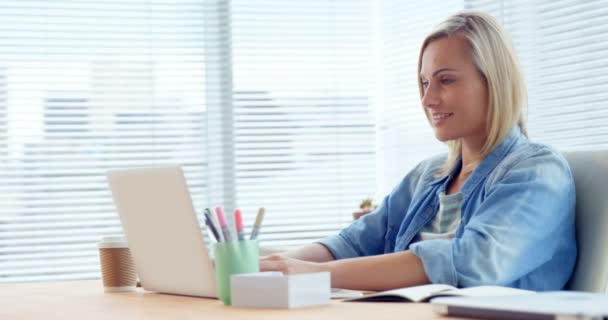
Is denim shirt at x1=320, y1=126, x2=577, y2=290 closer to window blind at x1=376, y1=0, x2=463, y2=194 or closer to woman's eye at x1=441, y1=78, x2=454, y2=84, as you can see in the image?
woman's eye at x1=441, y1=78, x2=454, y2=84

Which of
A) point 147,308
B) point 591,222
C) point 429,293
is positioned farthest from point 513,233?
point 147,308

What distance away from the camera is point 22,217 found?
3693 millimetres

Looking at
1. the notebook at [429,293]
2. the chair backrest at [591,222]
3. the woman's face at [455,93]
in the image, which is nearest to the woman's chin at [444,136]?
the woman's face at [455,93]

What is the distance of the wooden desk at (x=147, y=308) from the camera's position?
124 centimetres

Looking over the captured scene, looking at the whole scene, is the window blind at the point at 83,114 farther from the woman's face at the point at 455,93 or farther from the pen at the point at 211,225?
the pen at the point at 211,225

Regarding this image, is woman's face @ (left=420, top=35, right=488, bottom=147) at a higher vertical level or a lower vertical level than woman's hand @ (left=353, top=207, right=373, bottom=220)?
higher

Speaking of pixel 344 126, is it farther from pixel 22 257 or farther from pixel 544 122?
pixel 22 257

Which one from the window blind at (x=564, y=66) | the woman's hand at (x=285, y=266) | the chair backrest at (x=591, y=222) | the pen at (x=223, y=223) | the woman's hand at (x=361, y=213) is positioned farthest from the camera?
the woman's hand at (x=361, y=213)

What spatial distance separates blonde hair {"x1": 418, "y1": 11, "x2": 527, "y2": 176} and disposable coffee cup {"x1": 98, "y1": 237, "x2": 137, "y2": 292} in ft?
2.84

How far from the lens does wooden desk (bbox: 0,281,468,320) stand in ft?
4.06

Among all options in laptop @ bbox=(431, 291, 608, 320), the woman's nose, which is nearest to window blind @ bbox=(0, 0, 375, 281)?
the woman's nose

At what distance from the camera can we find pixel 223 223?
1.40 meters

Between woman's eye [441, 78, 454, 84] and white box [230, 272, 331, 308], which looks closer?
white box [230, 272, 331, 308]

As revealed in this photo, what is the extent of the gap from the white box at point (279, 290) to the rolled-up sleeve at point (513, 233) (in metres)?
0.40
